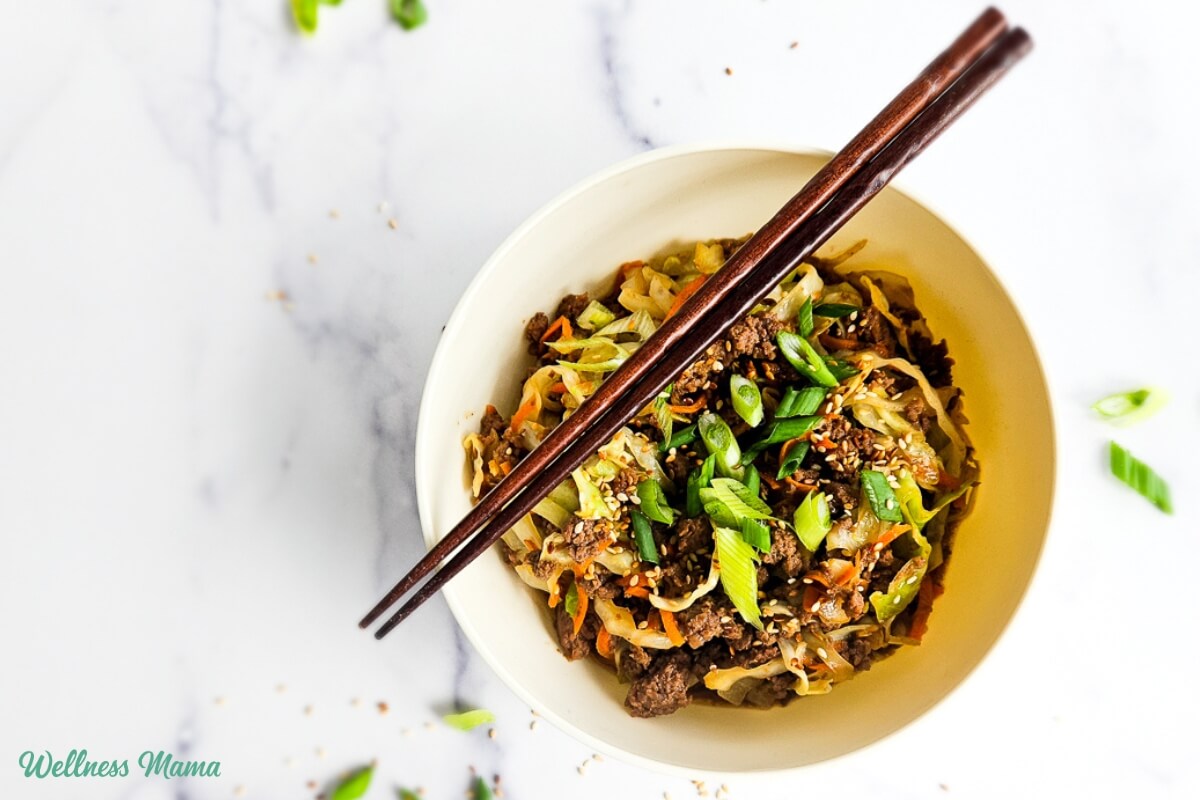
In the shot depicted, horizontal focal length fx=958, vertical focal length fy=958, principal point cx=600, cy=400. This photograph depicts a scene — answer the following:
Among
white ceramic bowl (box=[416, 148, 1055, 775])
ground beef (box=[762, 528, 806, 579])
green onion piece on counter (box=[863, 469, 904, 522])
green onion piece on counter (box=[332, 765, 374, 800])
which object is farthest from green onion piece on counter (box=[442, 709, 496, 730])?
green onion piece on counter (box=[863, 469, 904, 522])

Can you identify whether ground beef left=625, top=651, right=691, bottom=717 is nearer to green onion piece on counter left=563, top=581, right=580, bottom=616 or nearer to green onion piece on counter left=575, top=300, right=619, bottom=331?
green onion piece on counter left=563, top=581, right=580, bottom=616

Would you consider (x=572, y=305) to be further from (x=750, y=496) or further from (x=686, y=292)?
(x=750, y=496)

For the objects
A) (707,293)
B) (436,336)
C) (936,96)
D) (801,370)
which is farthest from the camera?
(436,336)

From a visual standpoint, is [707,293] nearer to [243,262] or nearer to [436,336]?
[436,336]

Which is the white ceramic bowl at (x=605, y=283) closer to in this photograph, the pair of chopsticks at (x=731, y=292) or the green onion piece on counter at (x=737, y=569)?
the pair of chopsticks at (x=731, y=292)

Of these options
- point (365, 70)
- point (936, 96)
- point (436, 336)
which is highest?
point (936, 96)

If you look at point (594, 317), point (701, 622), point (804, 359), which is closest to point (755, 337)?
point (804, 359)

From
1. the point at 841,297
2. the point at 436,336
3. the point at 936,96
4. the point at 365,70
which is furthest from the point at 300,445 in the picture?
the point at 936,96
